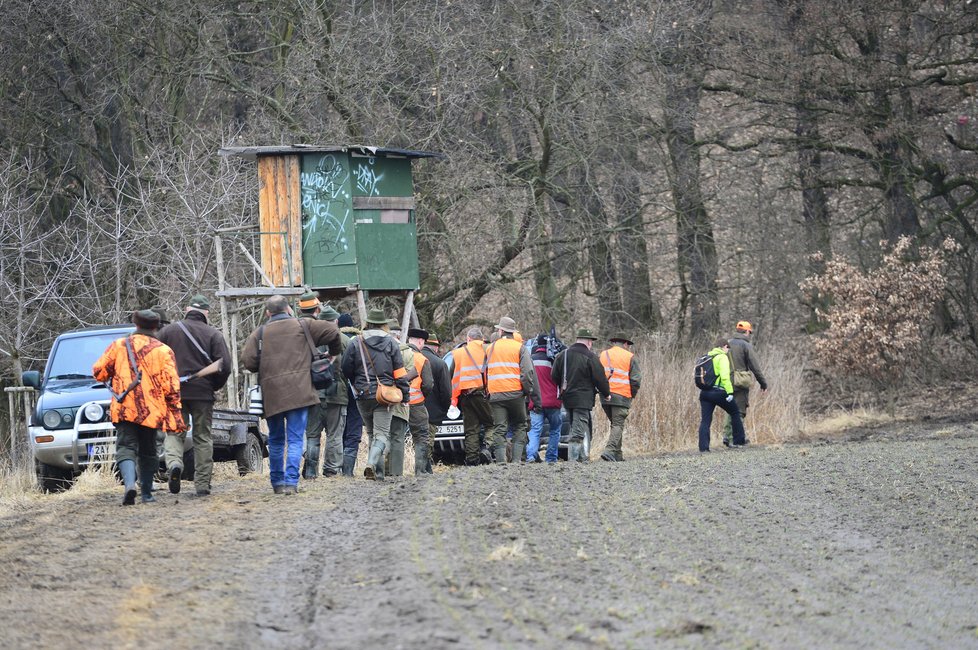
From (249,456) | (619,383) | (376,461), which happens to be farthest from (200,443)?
(619,383)

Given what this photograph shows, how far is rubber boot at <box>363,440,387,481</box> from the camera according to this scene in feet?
46.8

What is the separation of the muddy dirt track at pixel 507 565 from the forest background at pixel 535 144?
42.1 feet

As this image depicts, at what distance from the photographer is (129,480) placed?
12516 mm

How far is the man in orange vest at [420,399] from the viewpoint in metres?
15.5

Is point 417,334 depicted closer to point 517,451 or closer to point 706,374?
point 517,451

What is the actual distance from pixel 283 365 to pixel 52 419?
15.6ft

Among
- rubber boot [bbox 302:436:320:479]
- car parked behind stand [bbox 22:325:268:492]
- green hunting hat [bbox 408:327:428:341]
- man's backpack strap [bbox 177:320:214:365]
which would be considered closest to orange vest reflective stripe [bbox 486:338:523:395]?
green hunting hat [bbox 408:327:428:341]

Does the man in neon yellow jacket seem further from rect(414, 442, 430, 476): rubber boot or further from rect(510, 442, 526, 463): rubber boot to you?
rect(414, 442, 430, 476): rubber boot

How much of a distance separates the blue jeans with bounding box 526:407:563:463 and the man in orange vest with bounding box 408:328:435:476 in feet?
9.00

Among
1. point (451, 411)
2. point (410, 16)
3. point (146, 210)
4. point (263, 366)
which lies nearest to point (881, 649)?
point (263, 366)

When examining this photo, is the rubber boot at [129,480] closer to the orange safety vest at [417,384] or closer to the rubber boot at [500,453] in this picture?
the orange safety vest at [417,384]

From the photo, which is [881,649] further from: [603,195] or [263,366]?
[603,195]

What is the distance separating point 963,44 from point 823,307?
632 cm

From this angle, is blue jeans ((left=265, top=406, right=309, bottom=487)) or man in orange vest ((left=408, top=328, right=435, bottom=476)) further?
man in orange vest ((left=408, top=328, right=435, bottom=476))
